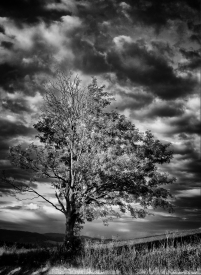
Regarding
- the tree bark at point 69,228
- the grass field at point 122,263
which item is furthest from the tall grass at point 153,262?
the tree bark at point 69,228

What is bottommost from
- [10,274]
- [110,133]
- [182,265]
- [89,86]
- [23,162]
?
[10,274]

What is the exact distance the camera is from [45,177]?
1811 cm

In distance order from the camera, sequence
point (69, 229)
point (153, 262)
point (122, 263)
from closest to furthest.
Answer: point (153, 262) < point (122, 263) < point (69, 229)

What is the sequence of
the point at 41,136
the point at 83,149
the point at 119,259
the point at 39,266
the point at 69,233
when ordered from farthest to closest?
1. the point at 41,136
2. the point at 83,149
3. the point at 69,233
4. the point at 39,266
5. the point at 119,259

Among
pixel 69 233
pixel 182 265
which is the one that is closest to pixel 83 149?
pixel 69 233

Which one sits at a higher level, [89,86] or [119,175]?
[89,86]

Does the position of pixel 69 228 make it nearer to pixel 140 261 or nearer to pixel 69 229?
pixel 69 229

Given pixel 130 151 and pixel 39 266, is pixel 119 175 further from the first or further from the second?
pixel 39 266

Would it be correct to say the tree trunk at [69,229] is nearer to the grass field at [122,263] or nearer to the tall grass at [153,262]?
the grass field at [122,263]

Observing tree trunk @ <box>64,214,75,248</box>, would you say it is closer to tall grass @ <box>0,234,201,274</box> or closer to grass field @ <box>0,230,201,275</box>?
grass field @ <box>0,230,201,275</box>

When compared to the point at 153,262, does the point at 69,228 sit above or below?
above

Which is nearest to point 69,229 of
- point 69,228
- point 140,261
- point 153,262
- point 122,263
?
point 69,228

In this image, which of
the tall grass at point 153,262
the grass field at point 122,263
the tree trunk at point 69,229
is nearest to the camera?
the tall grass at point 153,262

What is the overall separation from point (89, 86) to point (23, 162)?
783cm
